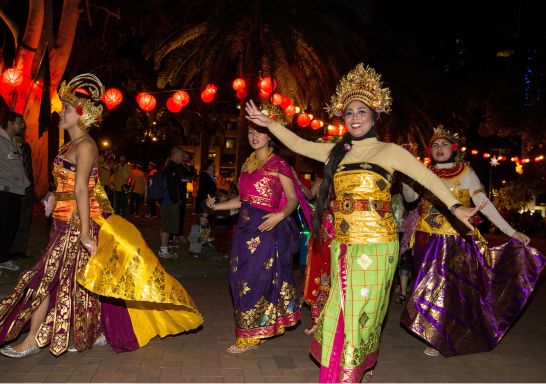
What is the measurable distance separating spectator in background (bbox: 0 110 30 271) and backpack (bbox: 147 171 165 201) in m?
3.07

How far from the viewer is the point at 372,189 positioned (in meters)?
3.74

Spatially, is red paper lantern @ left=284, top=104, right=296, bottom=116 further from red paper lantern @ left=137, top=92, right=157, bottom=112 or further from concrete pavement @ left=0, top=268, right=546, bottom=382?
concrete pavement @ left=0, top=268, right=546, bottom=382

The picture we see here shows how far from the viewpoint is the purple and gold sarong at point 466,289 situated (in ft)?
16.9

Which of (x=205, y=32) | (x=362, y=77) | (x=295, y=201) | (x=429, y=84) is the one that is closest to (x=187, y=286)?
(x=295, y=201)

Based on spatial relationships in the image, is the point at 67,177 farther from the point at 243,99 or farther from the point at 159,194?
the point at 243,99

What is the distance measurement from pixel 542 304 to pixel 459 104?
21.2 meters

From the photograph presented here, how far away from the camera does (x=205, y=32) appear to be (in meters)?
12.2

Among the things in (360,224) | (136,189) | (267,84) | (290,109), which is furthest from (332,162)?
(136,189)

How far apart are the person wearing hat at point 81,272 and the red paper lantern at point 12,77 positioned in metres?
9.76

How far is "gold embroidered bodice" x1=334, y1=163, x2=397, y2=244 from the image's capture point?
3.73 m

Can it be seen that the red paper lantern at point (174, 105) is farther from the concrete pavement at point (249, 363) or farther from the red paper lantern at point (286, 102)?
the concrete pavement at point (249, 363)

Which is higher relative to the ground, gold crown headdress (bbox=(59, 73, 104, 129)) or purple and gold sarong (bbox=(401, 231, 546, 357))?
gold crown headdress (bbox=(59, 73, 104, 129))

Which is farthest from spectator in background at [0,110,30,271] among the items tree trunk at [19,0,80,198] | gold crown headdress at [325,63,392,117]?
tree trunk at [19,0,80,198]

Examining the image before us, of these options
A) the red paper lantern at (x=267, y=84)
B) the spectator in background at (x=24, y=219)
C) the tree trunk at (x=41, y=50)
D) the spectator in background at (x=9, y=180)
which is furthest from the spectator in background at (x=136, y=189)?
the spectator in background at (x=9, y=180)
